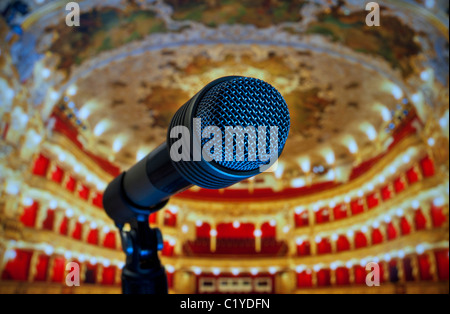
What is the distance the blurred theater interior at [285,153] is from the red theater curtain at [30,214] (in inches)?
1.9

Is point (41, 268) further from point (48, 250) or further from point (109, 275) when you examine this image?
point (109, 275)

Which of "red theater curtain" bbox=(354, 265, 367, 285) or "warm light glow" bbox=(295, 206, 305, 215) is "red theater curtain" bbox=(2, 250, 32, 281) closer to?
"red theater curtain" bbox=(354, 265, 367, 285)

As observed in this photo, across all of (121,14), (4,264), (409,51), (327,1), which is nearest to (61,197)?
(4,264)

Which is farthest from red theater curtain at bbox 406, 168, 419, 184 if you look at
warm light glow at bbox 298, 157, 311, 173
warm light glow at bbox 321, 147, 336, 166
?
warm light glow at bbox 298, 157, 311, 173

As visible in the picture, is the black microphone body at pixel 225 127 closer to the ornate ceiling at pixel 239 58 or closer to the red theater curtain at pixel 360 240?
the ornate ceiling at pixel 239 58

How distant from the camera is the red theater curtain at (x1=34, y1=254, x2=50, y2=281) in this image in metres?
14.6

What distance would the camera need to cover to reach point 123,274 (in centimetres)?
187

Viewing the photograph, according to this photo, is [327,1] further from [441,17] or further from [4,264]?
[4,264]

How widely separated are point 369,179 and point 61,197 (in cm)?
1699

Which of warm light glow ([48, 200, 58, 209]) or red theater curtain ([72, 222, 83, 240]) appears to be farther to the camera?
red theater curtain ([72, 222, 83, 240])

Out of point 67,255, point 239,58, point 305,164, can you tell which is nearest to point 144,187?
point 239,58

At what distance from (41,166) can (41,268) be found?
453 centimetres

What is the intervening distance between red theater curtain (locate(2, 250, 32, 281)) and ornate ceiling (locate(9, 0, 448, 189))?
6114 millimetres
